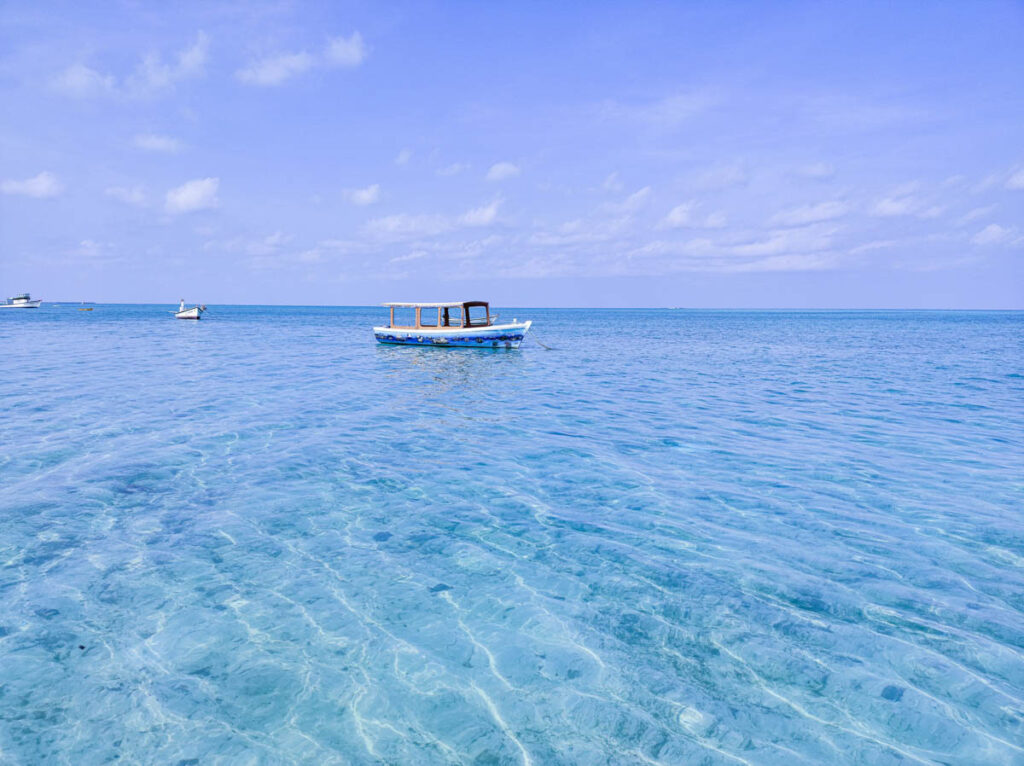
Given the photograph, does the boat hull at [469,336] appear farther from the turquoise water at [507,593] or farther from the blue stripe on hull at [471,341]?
the turquoise water at [507,593]

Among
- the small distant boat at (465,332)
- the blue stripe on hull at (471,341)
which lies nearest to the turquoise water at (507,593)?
the small distant boat at (465,332)

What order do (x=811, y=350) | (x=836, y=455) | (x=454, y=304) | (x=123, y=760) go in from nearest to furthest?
(x=123, y=760) → (x=836, y=455) → (x=454, y=304) → (x=811, y=350)

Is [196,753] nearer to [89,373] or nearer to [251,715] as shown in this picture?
[251,715]

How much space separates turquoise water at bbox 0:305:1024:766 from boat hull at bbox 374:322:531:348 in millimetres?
26378

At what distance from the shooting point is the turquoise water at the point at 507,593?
5.64 m

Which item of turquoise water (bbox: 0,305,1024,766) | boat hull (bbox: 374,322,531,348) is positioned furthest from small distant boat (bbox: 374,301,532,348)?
turquoise water (bbox: 0,305,1024,766)

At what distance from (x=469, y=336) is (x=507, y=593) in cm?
3701

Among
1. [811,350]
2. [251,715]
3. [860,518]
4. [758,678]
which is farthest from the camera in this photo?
[811,350]

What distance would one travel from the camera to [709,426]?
62.3ft

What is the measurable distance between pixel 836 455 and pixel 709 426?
14.3 ft

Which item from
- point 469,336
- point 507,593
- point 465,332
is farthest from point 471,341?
point 507,593

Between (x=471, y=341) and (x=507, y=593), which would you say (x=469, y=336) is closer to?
(x=471, y=341)

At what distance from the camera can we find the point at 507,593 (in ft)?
27.1

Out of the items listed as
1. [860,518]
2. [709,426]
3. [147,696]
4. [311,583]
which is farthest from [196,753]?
[709,426]
